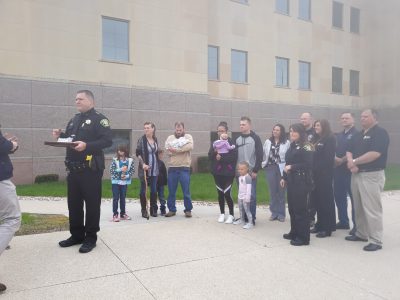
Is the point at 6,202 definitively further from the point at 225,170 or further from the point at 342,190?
the point at 342,190

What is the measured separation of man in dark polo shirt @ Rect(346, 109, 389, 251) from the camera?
18.5 ft

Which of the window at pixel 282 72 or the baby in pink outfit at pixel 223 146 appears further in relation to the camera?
the window at pixel 282 72

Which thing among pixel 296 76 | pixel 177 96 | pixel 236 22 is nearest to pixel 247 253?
pixel 177 96

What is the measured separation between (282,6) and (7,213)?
18.8 m

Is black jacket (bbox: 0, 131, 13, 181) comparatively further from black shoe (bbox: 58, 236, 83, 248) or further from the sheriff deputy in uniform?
black shoe (bbox: 58, 236, 83, 248)

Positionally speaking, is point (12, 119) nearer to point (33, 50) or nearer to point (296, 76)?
point (33, 50)

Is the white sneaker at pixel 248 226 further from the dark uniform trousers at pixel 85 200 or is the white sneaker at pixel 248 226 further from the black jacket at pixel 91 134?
the black jacket at pixel 91 134

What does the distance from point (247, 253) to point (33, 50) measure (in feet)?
35.6

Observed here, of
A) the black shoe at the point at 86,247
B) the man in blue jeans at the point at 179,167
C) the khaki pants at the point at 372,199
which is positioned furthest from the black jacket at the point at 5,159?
the khaki pants at the point at 372,199

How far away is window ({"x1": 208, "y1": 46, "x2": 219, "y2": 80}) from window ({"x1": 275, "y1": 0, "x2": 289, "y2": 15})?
178 inches

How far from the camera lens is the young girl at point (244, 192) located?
6781mm

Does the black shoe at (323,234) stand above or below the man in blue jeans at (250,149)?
below

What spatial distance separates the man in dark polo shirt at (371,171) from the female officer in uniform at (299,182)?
0.70m

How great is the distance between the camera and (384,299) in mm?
3977
